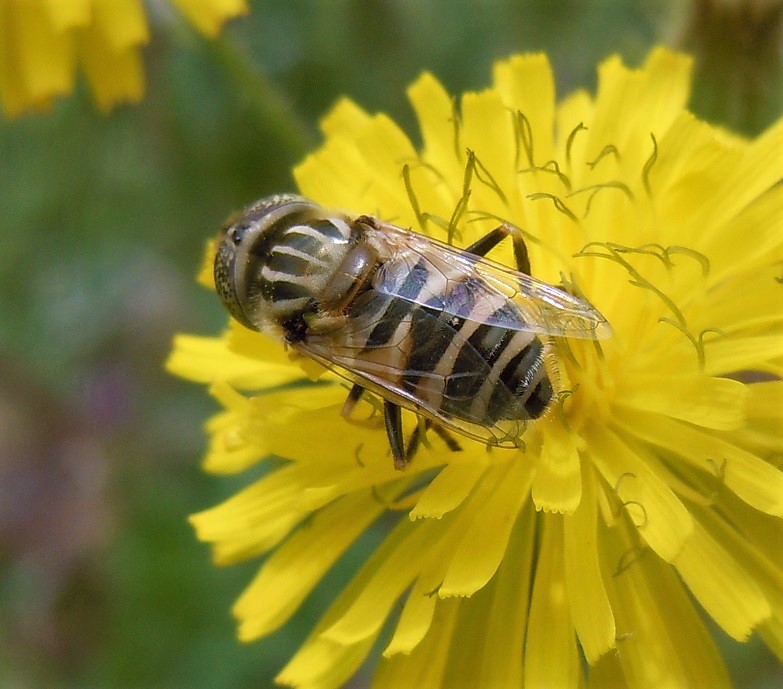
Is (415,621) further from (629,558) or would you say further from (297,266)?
(297,266)

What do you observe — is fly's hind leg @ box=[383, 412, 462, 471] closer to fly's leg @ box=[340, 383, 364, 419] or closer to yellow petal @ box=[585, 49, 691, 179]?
fly's leg @ box=[340, 383, 364, 419]

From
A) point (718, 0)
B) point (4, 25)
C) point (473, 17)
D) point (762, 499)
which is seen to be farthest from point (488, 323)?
point (473, 17)

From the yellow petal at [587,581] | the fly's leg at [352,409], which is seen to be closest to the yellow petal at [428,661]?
the yellow petal at [587,581]

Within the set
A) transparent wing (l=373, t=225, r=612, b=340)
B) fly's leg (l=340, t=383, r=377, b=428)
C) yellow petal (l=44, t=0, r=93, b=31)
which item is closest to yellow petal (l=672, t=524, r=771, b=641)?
transparent wing (l=373, t=225, r=612, b=340)

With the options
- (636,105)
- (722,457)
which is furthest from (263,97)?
(722,457)

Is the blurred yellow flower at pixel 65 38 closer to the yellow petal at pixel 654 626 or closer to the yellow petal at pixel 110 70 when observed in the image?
the yellow petal at pixel 110 70

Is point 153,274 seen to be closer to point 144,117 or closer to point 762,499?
point 144,117

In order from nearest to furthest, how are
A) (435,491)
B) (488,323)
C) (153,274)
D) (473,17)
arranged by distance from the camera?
(488,323), (435,491), (473,17), (153,274)
